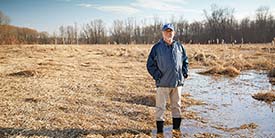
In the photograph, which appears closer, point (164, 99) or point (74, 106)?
point (164, 99)

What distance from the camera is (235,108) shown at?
7121 mm

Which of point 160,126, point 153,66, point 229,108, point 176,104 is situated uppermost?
point 153,66

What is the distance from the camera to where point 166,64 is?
494cm

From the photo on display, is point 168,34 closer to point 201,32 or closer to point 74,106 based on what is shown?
point 74,106

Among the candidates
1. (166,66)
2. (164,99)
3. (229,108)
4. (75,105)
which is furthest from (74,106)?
(229,108)

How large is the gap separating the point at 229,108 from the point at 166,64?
Answer: 2976mm

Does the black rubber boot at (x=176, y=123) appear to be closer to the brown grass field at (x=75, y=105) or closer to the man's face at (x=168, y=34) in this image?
the brown grass field at (x=75, y=105)

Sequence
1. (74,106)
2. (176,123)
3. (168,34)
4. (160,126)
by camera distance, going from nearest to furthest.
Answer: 1. (168,34)
2. (160,126)
3. (176,123)
4. (74,106)

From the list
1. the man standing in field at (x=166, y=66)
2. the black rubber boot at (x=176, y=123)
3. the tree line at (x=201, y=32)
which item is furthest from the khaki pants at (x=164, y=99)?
the tree line at (x=201, y=32)

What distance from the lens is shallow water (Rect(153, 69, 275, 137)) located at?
18.0 ft

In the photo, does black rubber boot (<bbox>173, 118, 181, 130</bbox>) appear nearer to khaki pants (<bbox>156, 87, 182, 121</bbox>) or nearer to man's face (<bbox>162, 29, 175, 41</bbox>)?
khaki pants (<bbox>156, 87, 182, 121</bbox>)

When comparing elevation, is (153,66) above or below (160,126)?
above

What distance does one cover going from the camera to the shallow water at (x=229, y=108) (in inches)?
216

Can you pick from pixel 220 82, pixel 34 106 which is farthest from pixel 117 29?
pixel 34 106
